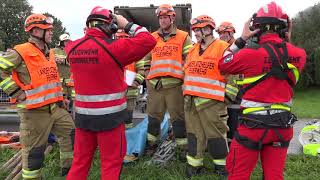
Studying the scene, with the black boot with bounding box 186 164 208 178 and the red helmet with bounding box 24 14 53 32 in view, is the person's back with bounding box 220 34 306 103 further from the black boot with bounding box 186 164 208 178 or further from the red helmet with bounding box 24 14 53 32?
the red helmet with bounding box 24 14 53 32

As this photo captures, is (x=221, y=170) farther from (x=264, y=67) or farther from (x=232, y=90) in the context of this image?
(x=264, y=67)

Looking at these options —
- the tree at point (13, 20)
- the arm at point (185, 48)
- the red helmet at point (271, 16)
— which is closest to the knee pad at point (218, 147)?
the arm at point (185, 48)

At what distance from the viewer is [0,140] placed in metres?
7.64

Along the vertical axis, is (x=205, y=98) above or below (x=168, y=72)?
below

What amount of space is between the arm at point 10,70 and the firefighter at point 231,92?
112 inches

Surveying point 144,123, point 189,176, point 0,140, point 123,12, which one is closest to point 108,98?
point 189,176

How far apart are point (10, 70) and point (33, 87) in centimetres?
38

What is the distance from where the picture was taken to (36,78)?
523 cm

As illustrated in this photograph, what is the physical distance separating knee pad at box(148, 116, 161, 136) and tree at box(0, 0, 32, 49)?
42.4m

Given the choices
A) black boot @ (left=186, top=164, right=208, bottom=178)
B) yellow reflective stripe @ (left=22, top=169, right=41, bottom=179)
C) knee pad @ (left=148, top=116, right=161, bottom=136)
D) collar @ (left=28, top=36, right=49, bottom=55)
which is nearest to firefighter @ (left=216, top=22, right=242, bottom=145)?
black boot @ (left=186, top=164, right=208, bottom=178)

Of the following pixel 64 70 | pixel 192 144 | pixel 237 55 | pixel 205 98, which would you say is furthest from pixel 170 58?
pixel 64 70

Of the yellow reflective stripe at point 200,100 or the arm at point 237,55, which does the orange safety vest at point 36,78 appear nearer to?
the yellow reflective stripe at point 200,100

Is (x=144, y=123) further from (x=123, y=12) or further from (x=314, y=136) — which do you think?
(x=123, y=12)

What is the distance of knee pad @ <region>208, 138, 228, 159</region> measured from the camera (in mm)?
5488
